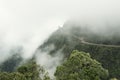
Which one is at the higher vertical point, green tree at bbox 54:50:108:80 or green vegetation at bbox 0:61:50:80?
green vegetation at bbox 0:61:50:80

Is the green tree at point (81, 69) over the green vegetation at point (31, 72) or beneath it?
beneath

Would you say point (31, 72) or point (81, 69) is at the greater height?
point (31, 72)

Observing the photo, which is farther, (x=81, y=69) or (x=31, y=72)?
(x=31, y=72)

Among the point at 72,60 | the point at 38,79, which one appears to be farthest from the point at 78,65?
the point at 38,79

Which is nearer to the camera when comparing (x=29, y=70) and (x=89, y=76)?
(x=89, y=76)

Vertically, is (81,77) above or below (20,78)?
below

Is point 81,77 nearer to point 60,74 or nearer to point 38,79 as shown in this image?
point 60,74
